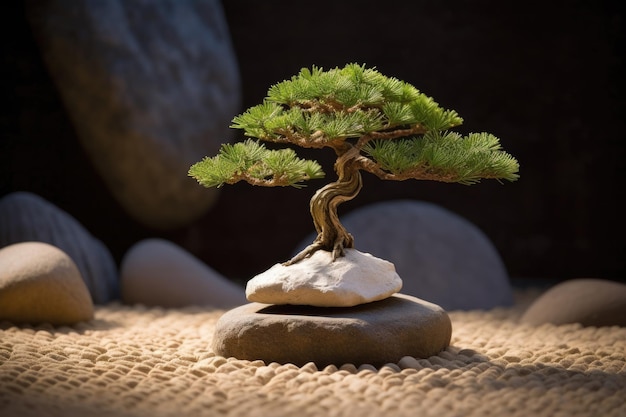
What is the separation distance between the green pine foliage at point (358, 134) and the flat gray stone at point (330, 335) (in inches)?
19.4

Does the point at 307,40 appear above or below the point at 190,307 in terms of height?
above

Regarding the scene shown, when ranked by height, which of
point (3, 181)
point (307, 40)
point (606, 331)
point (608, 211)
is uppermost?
point (307, 40)

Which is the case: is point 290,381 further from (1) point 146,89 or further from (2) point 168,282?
(1) point 146,89

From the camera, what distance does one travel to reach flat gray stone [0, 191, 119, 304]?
422 cm

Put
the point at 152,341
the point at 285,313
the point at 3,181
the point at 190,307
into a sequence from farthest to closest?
Answer: the point at 3,181, the point at 190,307, the point at 152,341, the point at 285,313

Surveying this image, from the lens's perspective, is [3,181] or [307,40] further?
[307,40]

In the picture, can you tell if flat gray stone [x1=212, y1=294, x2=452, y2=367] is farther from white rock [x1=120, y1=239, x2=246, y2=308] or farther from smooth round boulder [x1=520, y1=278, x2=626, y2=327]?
white rock [x1=120, y1=239, x2=246, y2=308]

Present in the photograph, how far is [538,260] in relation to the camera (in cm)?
529

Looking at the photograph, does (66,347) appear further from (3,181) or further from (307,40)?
(307,40)

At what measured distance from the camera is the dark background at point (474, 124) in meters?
5.03

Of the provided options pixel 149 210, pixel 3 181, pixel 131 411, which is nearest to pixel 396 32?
pixel 149 210

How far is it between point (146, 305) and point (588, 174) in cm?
303

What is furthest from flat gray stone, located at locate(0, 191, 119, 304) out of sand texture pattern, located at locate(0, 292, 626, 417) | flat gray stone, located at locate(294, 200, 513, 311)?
flat gray stone, located at locate(294, 200, 513, 311)

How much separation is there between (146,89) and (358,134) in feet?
7.74
